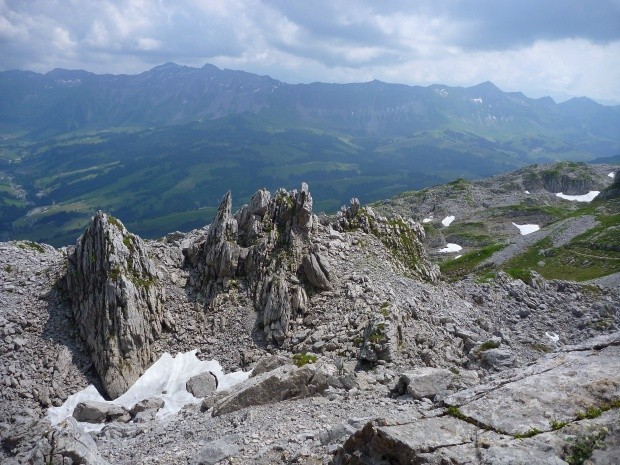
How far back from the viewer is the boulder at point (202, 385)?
32281mm

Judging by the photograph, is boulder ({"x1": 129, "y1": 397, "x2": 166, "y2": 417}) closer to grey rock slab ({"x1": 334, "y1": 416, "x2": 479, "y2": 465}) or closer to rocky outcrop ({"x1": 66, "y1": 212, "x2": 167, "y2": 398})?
rocky outcrop ({"x1": 66, "y1": 212, "x2": 167, "y2": 398})

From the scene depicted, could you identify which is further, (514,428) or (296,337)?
(296,337)

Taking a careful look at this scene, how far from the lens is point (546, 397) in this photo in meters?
16.5

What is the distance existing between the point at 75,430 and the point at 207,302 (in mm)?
18798

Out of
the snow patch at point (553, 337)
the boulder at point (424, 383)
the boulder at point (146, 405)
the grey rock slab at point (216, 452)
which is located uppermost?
the boulder at point (424, 383)

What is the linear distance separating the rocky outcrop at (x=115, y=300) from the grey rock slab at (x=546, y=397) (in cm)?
2691

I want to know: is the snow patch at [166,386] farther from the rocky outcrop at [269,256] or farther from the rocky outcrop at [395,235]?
the rocky outcrop at [395,235]

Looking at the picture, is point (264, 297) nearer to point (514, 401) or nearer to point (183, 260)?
point (183, 260)

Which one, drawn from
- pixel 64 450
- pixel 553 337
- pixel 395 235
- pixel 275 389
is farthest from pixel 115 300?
pixel 553 337

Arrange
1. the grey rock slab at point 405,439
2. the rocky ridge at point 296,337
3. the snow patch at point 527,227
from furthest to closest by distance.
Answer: the snow patch at point 527,227
the rocky ridge at point 296,337
the grey rock slab at point 405,439

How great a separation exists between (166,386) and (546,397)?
2714cm

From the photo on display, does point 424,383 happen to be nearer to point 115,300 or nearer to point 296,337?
point 296,337

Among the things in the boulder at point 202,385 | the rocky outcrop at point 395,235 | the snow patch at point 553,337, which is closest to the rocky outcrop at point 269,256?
the boulder at point 202,385

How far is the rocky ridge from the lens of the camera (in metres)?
19.9
